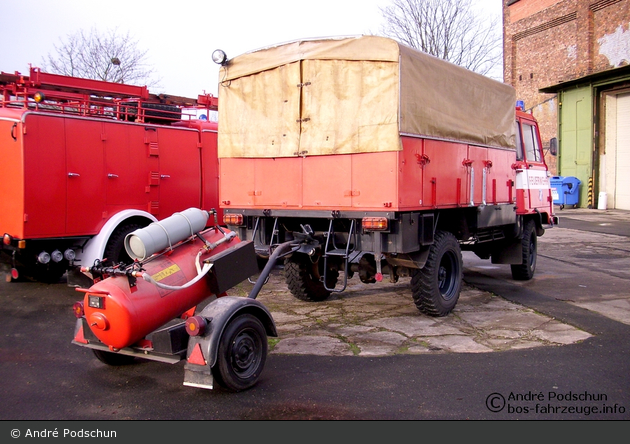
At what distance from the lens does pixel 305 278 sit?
789 centimetres

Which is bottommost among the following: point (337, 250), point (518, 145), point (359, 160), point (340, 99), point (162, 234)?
point (337, 250)

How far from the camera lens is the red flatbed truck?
6.29 metres

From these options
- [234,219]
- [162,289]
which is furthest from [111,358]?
[234,219]

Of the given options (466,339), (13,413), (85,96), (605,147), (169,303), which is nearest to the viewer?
(13,413)

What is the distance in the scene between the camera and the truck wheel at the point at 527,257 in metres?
9.70

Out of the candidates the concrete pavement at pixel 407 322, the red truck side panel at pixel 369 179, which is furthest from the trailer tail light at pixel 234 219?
the concrete pavement at pixel 407 322

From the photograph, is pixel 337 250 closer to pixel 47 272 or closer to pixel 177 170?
pixel 177 170

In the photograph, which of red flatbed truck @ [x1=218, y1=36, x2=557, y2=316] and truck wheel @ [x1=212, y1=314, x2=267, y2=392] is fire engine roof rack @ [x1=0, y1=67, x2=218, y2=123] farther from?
truck wheel @ [x1=212, y1=314, x2=267, y2=392]

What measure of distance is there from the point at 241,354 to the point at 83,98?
6.16m

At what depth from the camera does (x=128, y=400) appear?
4.52m

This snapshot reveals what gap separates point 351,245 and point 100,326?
308 cm

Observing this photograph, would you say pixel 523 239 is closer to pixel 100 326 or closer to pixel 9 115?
pixel 100 326

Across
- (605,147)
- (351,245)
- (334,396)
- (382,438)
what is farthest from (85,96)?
(605,147)

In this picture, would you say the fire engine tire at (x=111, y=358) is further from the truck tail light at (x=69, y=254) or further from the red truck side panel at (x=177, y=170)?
the red truck side panel at (x=177, y=170)
